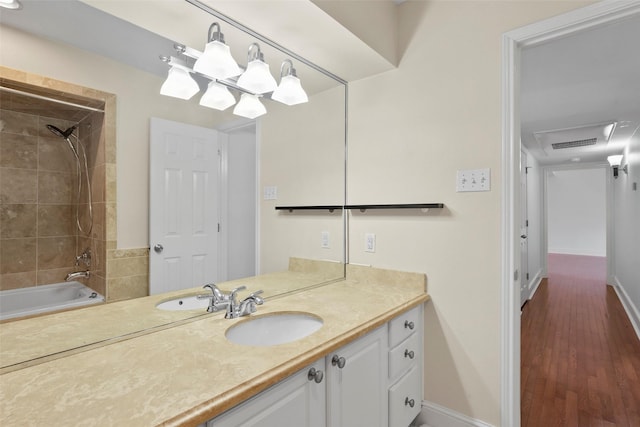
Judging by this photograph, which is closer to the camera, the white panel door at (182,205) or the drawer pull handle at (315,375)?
the drawer pull handle at (315,375)

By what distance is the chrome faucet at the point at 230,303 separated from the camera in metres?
1.36

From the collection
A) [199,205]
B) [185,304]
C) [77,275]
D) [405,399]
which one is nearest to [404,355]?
[405,399]

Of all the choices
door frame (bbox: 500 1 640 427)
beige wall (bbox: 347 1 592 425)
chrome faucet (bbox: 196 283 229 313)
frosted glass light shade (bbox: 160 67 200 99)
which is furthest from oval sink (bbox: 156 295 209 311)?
door frame (bbox: 500 1 640 427)

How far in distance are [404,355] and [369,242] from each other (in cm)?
69

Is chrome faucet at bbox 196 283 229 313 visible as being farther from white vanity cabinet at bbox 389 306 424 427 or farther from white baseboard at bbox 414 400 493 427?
white baseboard at bbox 414 400 493 427

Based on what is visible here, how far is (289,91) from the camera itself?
6.16 feet

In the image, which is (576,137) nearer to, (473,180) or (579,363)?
(579,363)

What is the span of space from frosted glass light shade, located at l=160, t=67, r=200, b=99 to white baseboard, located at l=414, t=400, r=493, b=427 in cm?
199

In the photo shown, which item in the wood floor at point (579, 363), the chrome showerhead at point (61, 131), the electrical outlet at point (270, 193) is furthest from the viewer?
the wood floor at point (579, 363)

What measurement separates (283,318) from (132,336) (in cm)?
60

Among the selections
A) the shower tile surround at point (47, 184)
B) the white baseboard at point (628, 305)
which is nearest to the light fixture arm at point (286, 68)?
the shower tile surround at point (47, 184)

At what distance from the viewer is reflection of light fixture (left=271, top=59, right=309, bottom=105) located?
1838 millimetres

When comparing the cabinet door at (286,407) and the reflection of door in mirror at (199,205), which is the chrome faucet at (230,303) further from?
the cabinet door at (286,407)

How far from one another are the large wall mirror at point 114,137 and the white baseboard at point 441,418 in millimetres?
1055
